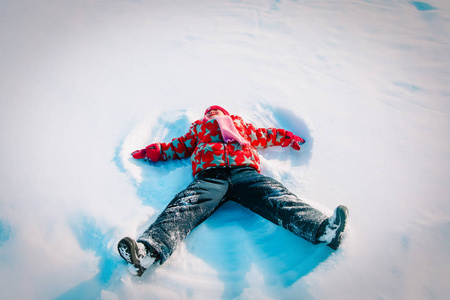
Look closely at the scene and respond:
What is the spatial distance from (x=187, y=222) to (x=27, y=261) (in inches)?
31.6

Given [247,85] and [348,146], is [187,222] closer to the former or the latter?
[348,146]

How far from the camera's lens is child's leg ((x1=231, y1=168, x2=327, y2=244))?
1190mm

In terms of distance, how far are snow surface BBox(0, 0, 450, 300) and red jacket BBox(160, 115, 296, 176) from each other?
120 millimetres

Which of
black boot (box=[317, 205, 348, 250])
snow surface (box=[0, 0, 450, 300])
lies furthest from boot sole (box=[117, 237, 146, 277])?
black boot (box=[317, 205, 348, 250])

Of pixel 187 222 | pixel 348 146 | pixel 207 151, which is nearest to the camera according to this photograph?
pixel 187 222

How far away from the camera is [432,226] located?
1281 mm

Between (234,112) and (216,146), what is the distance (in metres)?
0.75

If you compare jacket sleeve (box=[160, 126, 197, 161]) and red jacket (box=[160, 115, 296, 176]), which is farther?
jacket sleeve (box=[160, 126, 197, 161])

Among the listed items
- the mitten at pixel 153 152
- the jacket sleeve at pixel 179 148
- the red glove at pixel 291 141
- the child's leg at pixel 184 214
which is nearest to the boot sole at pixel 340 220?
the child's leg at pixel 184 214

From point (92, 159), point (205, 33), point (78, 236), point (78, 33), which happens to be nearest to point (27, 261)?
point (78, 236)

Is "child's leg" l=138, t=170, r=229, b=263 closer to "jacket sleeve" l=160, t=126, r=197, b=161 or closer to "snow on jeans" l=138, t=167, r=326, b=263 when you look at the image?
"snow on jeans" l=138, t=167, r=326, b=263

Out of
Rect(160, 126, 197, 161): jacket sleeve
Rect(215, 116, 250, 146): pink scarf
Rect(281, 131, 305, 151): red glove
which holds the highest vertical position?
Rect(215, 116, 250, 146): pink scarf

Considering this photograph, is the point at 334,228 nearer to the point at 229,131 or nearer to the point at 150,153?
the point at 229,131

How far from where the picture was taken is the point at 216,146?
1657 millimetres
